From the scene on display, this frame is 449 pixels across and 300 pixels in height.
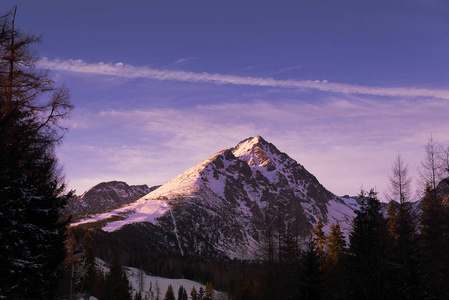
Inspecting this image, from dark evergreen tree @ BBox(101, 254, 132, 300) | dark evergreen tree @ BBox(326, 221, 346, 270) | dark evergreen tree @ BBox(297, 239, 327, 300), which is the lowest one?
dark evergreen tree @ BBox(101, 254, 132, 300)

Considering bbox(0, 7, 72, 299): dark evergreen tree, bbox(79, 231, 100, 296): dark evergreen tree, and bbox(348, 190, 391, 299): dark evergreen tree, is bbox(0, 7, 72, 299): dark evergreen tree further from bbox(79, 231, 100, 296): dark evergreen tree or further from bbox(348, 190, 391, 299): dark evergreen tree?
bbox(79, 231, 100, 296): dark evergreen tree

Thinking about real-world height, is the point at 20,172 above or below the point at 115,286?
above

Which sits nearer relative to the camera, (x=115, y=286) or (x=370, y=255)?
(x=370, y=255)

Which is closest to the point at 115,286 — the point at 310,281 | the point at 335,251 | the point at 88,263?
the point at 88,263

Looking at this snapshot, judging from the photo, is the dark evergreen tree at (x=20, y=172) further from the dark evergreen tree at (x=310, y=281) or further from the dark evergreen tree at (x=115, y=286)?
the dark evergreen tree at (x=115, y=286)

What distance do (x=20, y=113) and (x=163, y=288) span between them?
551 ft

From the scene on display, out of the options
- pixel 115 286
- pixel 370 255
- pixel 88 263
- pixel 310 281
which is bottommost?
pixel 115 286

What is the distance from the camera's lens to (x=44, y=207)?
989 inches


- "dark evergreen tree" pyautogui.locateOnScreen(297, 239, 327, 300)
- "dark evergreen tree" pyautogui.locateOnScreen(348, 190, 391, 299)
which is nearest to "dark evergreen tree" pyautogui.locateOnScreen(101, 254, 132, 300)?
"dark evergreen tree" pyautogui.locateOnScreen(297, 239, 327, 300)

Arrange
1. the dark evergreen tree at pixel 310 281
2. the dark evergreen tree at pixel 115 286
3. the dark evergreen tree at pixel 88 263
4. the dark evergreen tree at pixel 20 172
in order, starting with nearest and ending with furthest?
the dark evergreen tree at pixel 20 172
the dark evergreen tree at pixel 310 281
the dark evergreen tree at pixel 88 263
the dark evergreen tree at pixel 115 286

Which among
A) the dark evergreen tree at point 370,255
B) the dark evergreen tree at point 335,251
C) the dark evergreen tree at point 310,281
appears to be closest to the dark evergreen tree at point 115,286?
the dark evergreen tree at point 335,251

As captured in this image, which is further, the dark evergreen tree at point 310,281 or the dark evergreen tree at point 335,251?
the dark evergreen tree at point 335,251

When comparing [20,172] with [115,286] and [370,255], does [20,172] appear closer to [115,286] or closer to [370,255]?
[370,255]

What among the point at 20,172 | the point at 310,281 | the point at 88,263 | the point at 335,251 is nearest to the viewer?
the point at 20,172
